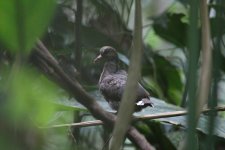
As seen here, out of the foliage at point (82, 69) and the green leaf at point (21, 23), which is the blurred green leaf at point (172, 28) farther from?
the green leaf at point (21, 23)

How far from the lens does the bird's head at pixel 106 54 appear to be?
112 centimetres

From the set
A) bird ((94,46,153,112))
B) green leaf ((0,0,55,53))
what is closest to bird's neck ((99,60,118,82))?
bird ((94,46,153,112))

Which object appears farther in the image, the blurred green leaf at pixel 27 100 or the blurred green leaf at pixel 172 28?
the blurred green leaf at pixel 172 28

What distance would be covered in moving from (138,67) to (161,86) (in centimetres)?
142

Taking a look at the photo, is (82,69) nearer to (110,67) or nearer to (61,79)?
(110,67)

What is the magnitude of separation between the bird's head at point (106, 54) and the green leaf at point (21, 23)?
819 millimetres

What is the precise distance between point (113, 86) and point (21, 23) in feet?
2.36

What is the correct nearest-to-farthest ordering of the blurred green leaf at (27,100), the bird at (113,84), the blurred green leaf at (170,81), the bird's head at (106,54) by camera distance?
the blurred green leaf at (27,100) < the bird at (113,84) < the bird's head at (106,54) < the blurred green leaf at (170,81)

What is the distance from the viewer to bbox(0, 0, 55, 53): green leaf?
0.97 feet

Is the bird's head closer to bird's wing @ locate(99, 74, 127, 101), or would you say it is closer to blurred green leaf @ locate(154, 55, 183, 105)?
bird's wing @ locate(99, 74, 127, 101)

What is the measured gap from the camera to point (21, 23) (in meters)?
0.30

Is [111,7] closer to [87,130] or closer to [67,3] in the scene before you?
[67,3]

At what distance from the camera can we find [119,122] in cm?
36

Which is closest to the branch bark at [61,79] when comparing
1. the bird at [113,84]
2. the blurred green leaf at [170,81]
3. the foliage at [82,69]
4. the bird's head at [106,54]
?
the foliage at [82,69]
